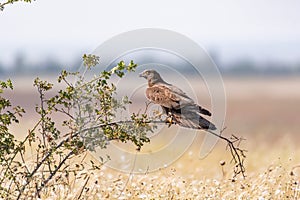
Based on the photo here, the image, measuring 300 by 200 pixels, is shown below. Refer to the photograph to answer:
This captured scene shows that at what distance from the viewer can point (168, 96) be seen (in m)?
7.01

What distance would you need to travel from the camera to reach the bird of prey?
684cm

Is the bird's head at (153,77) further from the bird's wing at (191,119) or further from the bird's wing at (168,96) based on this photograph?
the bird's wing at (191,119)

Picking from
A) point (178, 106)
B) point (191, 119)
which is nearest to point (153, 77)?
point (178, 106)

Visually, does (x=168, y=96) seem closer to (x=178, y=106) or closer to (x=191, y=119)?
(x=178, y=106)

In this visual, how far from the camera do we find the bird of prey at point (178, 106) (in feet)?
22.4

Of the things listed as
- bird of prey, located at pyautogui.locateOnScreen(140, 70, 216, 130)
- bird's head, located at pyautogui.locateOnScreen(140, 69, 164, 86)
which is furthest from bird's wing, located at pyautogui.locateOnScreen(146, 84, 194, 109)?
bird's head, located at pyautogui.locateOnScreen(140, 69, 164, 86)

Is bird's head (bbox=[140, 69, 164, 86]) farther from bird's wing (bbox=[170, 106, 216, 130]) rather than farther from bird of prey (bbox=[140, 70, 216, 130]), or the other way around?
bird's wing (bbox=[170, 106, 216, 130])

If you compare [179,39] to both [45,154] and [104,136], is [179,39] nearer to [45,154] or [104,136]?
[104,136]

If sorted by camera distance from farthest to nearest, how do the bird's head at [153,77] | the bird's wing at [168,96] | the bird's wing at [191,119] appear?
1. the bird's head at [153,77]
2. the bird's wing at [168,96]
3. the bird's wing at [191,119]

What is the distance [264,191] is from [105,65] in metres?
2.30

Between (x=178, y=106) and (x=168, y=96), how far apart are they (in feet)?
0.54

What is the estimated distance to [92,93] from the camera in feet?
23.2

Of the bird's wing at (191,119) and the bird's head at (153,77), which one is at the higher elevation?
the bird's head at (153,77)

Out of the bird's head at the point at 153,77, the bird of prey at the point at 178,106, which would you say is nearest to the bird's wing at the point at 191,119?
the bird of prey at the point at 178,106
